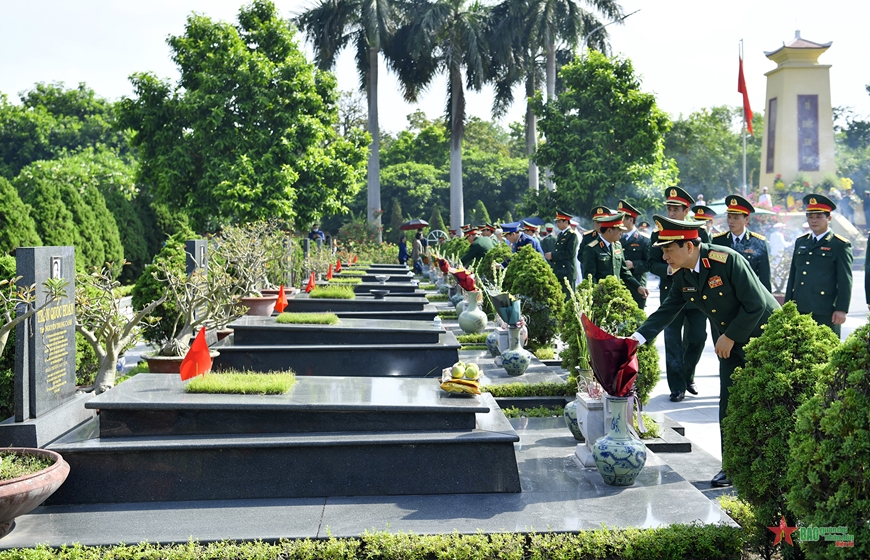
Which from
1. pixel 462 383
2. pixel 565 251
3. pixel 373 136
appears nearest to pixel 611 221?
pixel 565 251

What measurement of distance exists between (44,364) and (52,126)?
140 feet

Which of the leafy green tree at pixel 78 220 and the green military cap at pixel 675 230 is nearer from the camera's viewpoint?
the green military cap at pixel 675 230

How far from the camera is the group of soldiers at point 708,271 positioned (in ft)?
15.7

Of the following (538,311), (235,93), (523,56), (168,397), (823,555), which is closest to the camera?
(823,555)

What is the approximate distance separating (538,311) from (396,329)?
176 centimetres

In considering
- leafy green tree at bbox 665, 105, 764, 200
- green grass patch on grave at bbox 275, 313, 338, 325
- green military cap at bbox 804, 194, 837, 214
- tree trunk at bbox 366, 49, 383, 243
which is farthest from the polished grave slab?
leafy green tree at bbox 665, 105, 764, 200

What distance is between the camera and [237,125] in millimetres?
21031

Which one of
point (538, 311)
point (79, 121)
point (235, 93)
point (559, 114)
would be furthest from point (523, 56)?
point (79, 121)

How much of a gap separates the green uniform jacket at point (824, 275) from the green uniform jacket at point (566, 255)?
470 cm

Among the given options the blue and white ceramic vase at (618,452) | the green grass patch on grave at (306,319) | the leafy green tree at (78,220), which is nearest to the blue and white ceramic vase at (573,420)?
the blue and white ceramic vase at (618,452)

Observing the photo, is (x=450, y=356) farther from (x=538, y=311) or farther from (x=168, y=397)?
(x=168, y=397)

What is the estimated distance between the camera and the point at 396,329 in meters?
8.82

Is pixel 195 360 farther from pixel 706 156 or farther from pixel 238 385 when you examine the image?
pixel 706 156

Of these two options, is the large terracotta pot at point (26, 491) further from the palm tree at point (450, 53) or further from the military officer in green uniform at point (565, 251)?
the palm tree at point (450, 53)
